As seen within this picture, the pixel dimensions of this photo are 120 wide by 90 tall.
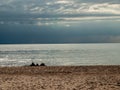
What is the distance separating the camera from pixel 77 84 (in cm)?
1772

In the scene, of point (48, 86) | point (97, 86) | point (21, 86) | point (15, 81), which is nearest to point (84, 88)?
point (97, 86)

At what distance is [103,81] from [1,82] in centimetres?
671

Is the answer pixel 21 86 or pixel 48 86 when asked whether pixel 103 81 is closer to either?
pixel 48 86

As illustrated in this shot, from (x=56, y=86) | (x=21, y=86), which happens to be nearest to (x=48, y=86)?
(x=56, y=86)

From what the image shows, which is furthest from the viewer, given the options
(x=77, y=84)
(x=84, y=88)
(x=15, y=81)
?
(x=15, y=81)

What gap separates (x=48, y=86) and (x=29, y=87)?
1.14 m

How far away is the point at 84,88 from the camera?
16.4 metres

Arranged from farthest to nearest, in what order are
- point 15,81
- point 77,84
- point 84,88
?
point 15,81
point 77,84
point 84,88

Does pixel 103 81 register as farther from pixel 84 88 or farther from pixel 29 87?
pixel 29 87

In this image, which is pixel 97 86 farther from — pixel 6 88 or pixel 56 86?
pixel 6 88

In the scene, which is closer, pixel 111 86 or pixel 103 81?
pixel 111 86

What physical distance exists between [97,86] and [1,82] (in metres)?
6.17

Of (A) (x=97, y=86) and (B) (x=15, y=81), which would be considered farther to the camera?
(B) (x=15, y=81)

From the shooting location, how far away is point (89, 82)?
18.5 meters
